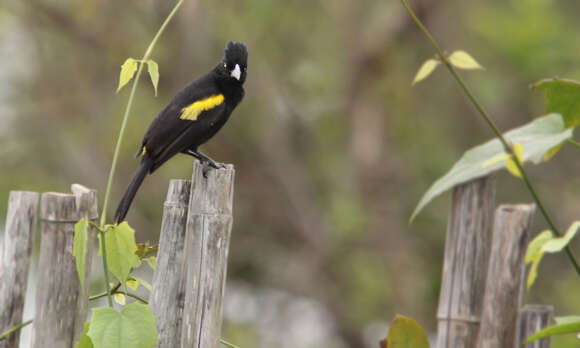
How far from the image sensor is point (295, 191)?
23.6 ft

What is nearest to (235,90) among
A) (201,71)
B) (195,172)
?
(195,172)

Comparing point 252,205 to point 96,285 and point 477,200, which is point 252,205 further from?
point 477,200

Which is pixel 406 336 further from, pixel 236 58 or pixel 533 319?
pixel 236 58

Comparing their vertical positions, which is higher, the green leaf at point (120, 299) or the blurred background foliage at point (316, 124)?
the blurred background foliage at point (316, 124)

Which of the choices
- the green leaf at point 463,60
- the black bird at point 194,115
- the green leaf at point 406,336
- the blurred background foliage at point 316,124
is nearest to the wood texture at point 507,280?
the green leaf at point 406,336

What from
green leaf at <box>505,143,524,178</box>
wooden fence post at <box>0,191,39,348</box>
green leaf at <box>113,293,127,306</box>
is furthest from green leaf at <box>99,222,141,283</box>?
green leaf at <box>505,143,524,178</box>

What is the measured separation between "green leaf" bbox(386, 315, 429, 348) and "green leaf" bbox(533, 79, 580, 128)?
606 mm

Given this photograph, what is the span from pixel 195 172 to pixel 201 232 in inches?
7.4

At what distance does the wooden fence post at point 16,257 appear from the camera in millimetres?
1902

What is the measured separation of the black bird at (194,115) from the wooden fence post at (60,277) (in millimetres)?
617

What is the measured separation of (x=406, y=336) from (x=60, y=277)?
859mm

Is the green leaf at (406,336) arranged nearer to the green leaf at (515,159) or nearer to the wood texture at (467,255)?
the wood texture at (467,255)

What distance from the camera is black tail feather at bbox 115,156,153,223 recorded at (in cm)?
221

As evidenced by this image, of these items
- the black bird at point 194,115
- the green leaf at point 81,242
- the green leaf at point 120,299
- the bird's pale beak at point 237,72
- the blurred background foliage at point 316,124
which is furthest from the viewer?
the blurred background foliage at point 316,124
